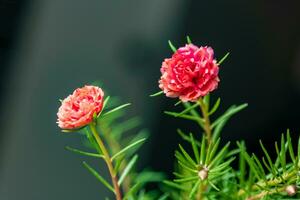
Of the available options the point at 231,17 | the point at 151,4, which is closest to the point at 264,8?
the point at 231,17

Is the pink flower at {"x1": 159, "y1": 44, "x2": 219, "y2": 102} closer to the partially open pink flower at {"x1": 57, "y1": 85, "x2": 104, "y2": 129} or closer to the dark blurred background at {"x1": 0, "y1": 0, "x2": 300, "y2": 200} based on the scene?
the partially open pink flower at {"x1": 57, "y1": 85, "x2": 104, "y2": 129}

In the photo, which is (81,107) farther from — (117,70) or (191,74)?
(117,70)

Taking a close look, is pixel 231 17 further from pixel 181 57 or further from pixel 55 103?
pixel 181 57

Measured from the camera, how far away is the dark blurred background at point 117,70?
1.24 m

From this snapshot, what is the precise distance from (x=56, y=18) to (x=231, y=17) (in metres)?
0.38

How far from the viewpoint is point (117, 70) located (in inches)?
50.8

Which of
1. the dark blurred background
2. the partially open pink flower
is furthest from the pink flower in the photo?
the dark blurred background

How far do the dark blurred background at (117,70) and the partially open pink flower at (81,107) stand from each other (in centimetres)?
93

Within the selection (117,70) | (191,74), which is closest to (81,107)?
(191,74)

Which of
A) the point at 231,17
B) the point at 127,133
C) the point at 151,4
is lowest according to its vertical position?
the point at 127,133

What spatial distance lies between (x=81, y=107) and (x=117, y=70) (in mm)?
1009

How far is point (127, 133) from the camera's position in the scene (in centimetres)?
121

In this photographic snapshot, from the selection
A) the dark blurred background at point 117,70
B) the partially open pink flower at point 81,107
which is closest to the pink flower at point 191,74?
the partially open pink flower at point 81,107

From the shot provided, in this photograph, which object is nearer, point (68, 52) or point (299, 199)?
point (299, 199)
